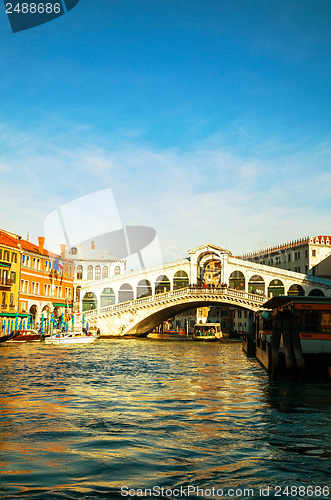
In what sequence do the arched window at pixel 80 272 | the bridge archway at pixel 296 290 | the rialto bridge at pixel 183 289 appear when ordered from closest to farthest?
the rialto bridge at pixel 183 289 → the bridge archway at pixel 296 290 → the arched window at pixel 80 272

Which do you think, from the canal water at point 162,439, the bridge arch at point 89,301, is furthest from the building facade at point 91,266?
the canal water at point 162,439

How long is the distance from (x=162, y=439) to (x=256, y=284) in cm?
4061

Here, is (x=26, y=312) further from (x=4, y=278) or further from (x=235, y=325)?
(x=235, y=325)

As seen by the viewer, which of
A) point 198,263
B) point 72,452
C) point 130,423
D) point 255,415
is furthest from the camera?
point 198,263

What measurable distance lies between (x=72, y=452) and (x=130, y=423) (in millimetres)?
2048

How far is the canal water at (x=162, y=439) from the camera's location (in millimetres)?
5625

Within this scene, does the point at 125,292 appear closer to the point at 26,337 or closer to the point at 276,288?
the point at 276,288

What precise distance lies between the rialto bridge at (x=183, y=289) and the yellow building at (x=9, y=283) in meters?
7.64

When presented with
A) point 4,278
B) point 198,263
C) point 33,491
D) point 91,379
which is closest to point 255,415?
point 33,491

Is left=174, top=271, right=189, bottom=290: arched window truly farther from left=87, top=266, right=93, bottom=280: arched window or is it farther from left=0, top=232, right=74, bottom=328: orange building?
left=87, top=266, right=93, bottom=280: arched window

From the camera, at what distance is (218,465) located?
6.35m

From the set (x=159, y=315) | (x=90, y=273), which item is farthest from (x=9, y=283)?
(x=90, y=273)

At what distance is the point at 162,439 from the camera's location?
7.70m

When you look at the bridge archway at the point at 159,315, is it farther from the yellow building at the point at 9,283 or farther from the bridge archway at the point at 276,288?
the yellow building at the point at 9,283
